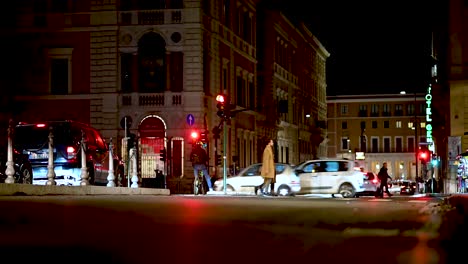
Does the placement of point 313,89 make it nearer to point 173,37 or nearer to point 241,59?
point 241,59

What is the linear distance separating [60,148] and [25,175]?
6.95 ft

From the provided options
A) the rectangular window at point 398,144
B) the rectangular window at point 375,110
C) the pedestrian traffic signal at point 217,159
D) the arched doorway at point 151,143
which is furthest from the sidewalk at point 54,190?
the rectangular window at point 398,144

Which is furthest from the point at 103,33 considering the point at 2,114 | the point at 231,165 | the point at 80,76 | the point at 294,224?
the point at 294,224

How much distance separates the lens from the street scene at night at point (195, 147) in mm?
7459

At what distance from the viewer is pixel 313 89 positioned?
9775 centimetres

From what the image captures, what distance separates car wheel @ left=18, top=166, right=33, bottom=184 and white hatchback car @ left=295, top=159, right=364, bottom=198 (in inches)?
536

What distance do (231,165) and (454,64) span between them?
14602 millimetres

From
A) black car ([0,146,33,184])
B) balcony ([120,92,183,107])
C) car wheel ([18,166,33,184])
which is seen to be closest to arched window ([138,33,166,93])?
balcony ([120,92,183,107])

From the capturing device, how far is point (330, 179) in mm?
35656

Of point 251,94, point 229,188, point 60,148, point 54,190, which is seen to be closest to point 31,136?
point 60,148

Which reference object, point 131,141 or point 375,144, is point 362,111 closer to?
point 375,144

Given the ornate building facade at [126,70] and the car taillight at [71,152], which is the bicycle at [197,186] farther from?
the ornate building facade at [126,70]

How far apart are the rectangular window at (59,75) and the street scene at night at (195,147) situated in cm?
11

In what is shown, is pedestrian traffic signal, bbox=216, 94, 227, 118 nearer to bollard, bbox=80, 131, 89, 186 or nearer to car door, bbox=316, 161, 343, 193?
car door, bbox=316, 161, 343, 193
